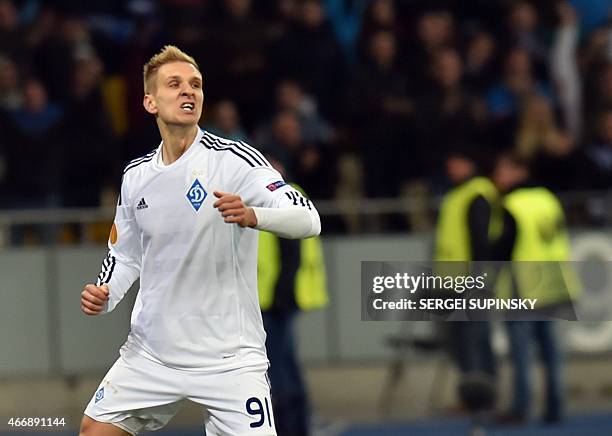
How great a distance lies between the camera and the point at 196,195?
19.6 feet

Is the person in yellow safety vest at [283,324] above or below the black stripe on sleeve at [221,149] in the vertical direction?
below

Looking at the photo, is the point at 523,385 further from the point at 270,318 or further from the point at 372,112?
the point at 372,112

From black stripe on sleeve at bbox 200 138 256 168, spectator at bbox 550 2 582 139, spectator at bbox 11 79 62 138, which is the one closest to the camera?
black stripe on sleeve at bbox 200 138 256 168

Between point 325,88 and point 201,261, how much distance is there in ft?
25.7

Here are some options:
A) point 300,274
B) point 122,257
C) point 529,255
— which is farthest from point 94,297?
point 529,255

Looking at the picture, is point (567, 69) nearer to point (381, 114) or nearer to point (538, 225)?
point (381, 114)

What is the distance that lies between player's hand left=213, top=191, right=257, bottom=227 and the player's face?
628mm

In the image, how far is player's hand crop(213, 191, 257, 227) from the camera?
17.7 feet

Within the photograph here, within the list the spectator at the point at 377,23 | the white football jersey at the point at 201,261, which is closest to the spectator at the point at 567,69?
the spectator at the point at 377,23

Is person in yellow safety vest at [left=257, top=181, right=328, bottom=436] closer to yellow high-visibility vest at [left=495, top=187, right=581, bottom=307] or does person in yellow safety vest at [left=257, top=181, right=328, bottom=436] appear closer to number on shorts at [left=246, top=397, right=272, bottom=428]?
yellow high-visibility vest at [left=495, top=187, right=581, bottom=307]

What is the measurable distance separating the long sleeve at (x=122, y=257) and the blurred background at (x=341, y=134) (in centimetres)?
353

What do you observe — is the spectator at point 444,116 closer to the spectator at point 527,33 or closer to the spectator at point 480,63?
the spectator at point 480,63

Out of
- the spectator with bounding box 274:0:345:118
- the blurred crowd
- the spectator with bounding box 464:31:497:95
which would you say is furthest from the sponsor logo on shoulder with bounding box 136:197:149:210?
the spectator with bounding box 464:31:497:95

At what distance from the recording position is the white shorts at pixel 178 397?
5.90 m
